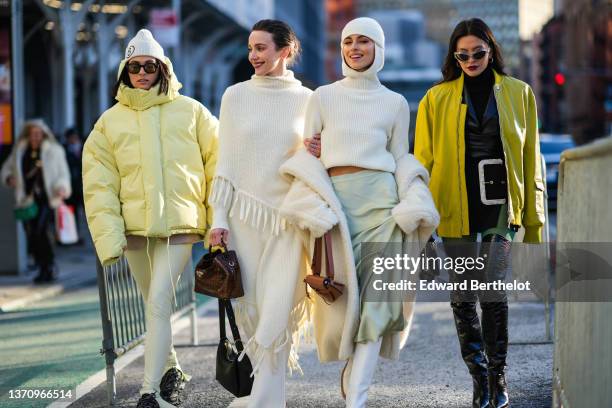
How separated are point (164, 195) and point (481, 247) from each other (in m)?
1.62

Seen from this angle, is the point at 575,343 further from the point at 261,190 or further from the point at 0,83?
the point at 0,83

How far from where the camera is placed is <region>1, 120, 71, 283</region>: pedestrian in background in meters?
12.9

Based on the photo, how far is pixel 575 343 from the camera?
14.3ft

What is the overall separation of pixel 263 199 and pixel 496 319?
1271 millimetres

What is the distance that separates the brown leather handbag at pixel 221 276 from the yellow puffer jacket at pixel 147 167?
1.70ft

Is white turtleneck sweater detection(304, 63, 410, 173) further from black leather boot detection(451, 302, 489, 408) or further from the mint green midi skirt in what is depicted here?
black leather boot detection(451, 302, 489, 408)

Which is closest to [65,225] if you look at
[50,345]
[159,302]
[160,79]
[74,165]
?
[50,345]

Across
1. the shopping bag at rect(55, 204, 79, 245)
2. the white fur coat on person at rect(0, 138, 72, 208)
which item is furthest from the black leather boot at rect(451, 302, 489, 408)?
the white fur coat on person at rect(0, 138, 72, 208)

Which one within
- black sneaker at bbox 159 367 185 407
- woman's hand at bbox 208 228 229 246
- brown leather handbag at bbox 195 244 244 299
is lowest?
black sneaker at bbox 159 367 185 407

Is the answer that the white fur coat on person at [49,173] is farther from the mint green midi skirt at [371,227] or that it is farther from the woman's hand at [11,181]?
the mint green midi skirt at [371,227]

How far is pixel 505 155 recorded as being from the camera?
5.52 metres

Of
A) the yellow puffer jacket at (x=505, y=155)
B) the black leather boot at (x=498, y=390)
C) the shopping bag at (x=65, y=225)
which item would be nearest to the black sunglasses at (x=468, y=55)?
the yellow puffer jacket at (x=505, y=155)

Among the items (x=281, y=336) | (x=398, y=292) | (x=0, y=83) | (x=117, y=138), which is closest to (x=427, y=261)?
(x=398, y=292)

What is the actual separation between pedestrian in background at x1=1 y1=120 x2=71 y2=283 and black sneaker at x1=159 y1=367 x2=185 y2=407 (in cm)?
687
